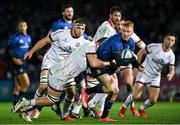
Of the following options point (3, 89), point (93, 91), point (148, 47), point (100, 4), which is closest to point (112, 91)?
point (93, 91)

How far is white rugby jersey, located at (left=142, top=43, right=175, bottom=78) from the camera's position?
14.0 metres

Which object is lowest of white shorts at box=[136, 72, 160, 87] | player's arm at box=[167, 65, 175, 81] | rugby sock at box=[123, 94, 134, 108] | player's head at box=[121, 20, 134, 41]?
A: rugby sock at box=[123, 94, 134, 108]

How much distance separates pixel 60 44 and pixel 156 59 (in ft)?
8.10

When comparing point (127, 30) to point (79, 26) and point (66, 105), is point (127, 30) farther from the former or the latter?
point (66, 105)

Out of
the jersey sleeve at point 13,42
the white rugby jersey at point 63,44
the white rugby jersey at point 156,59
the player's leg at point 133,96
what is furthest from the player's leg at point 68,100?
the jersey sleeve at point 13,42

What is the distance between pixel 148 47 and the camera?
1395 cm

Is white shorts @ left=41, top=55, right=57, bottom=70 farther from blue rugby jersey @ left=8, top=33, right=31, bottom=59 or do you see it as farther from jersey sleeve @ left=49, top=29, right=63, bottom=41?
blue rugby jersey @ left=8, top=33, right=31, bottom=59

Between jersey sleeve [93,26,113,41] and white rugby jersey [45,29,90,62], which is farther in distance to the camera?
jersey sleeve [93,26,113,41]

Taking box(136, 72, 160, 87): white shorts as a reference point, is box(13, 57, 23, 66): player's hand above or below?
above

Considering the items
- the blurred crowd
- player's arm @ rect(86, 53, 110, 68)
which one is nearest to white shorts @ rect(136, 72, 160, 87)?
player's arm @ rect(86, 53, 110, 68)

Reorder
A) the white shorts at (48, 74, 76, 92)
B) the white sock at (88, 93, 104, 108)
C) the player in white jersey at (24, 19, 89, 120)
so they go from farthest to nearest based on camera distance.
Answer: the white sock at (88, 93, 104, 108), the player in white jersey at (24, 19, 89, 120), the white shorts at (48, 74, 76, 92)

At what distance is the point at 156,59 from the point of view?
46.3 feet

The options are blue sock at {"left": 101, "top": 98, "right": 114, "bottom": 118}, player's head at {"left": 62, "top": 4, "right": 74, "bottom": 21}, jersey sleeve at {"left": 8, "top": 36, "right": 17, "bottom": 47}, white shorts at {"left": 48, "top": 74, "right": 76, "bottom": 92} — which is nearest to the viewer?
white shorts at {"left": 48, "top": 74, "right": 76, "bottom": 92}

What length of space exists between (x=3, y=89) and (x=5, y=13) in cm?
576
